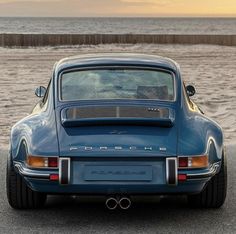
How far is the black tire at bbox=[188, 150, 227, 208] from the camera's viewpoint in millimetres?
5996

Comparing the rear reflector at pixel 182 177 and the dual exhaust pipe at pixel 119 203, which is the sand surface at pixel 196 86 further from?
the rear reflector at pixel 182 177

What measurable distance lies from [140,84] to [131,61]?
35 centimetres

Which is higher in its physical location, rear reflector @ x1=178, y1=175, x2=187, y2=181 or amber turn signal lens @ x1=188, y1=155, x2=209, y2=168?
amber turn signal lens @ x1=188, y1=155, x2=209, y2=168

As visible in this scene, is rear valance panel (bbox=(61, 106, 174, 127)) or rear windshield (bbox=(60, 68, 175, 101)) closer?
rear valance panel (bbox=(61, 106, 174, 127))

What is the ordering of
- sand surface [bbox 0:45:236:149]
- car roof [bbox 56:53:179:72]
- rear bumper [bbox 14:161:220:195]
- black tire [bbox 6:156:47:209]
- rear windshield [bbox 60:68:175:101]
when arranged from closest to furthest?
rear bumper [bbox 14:161:220:195] < black tire [bbox 6:156:47:209] < rear windshield [bbox 60:68:175:101] < car roof [bbox 56:53:179:72] < sand surface [bbox 0:45:236:149]

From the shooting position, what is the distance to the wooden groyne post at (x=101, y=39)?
51.0 meters

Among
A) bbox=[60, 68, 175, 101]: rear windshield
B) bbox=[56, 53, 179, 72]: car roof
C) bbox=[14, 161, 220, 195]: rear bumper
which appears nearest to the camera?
bbox=[14, 161, 220, 195]: rear bumper

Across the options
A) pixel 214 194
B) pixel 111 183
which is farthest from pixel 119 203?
pixel 214 194

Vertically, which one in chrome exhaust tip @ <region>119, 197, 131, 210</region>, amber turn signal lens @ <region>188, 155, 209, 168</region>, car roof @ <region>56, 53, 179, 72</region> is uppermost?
car roof @ <region>56, 53, 179, 72</region>

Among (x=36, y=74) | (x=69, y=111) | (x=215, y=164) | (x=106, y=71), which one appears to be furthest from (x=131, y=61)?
(x=36, y=74)

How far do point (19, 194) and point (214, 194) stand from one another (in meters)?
1.69

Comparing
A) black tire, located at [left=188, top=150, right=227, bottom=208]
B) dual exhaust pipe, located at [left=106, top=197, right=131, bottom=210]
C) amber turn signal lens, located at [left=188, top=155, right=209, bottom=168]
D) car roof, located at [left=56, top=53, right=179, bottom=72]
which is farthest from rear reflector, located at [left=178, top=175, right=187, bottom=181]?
car roof, located at [left=56, top=53, right=179, bottom=72]

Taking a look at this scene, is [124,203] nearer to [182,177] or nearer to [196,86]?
[182,177]

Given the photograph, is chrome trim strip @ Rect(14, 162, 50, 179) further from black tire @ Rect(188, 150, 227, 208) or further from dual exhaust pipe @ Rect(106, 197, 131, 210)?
black tire @ Rect(188, 150, 227, 208)
